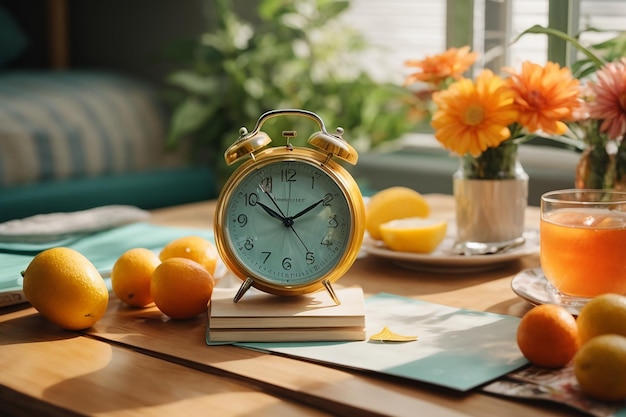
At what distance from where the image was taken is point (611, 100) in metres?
1.22

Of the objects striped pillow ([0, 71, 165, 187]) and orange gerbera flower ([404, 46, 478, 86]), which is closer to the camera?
orange gerbera flower ([404, 46, 478, 86])

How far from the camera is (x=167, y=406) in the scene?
32.3 inches

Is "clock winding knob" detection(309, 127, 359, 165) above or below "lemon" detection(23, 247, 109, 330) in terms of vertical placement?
above

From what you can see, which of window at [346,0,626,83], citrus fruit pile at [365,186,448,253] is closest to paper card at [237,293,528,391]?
citrus fruit pile at [365,186,448,253]

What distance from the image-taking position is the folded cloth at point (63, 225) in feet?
4.80

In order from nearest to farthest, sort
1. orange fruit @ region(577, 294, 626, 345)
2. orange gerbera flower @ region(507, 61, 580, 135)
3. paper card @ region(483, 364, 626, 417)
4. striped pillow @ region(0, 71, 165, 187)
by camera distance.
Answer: paper card @ region(483, 364, 626, 417), orange fruit @ region(577, 294, 626, 345), orange gerbera flower @ region(507, 61, 580, 135), striped pillow @ region(0, 71, 165, 187)

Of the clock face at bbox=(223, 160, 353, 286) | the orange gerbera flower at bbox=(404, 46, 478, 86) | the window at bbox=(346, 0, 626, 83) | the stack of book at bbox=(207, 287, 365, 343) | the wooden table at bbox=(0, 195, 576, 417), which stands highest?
the window at bbox=(346, 0, 626, 83)

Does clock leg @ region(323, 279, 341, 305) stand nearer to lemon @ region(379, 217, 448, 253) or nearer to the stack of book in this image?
the stack of book

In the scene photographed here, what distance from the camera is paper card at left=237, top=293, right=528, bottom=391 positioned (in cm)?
87

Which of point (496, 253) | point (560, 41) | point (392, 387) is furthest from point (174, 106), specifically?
point (392, 387)

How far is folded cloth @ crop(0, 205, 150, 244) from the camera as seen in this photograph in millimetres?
1462

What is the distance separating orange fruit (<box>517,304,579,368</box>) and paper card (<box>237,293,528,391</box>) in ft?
0.07

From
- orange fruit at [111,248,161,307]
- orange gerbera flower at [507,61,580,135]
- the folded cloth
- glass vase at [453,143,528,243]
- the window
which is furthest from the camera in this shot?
the window

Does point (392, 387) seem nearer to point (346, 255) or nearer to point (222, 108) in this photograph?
point (346, 255)
